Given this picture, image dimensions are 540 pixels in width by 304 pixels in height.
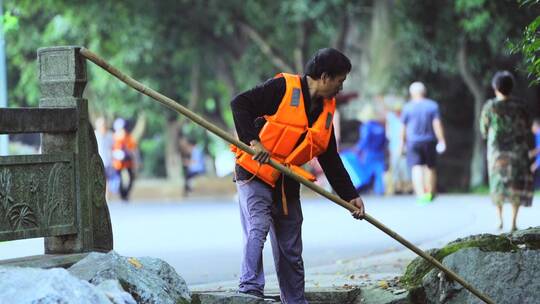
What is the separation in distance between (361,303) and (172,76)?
1133 inches

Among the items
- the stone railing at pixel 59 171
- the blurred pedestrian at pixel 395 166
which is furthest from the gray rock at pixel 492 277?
A: the blurred pedestrian at pixel 395 166

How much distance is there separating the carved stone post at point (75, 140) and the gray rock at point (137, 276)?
46cm

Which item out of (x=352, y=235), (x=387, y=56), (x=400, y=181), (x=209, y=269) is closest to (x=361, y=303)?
Answer: (x=209, y=269)

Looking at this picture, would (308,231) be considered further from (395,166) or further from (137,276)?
(395,166)

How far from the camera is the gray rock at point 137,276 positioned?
6.84 m

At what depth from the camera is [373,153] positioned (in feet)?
81.5

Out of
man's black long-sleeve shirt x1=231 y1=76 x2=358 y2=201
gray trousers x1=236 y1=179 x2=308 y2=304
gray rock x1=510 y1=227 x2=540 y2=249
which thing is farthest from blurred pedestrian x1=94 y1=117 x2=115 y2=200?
man's black long-sleeve shirt x1=231 y1=76 x2=358 y2=201

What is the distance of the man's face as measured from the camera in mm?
7617

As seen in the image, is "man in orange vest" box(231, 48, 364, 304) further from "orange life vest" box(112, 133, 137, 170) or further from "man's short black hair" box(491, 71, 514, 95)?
"orange life vest" box(112, 133, 137, 170)

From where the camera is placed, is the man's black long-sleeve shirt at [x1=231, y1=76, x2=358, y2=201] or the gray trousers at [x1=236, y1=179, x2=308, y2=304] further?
the gray trousers at [x1=236, y1=179, x2=308, y2=304]

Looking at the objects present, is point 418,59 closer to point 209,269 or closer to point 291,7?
point 291,7

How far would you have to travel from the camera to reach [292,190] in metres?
7.92

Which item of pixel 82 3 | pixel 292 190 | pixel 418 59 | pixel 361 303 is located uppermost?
pixel 82 3

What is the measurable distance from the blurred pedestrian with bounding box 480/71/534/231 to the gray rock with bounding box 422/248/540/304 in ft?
18.3
